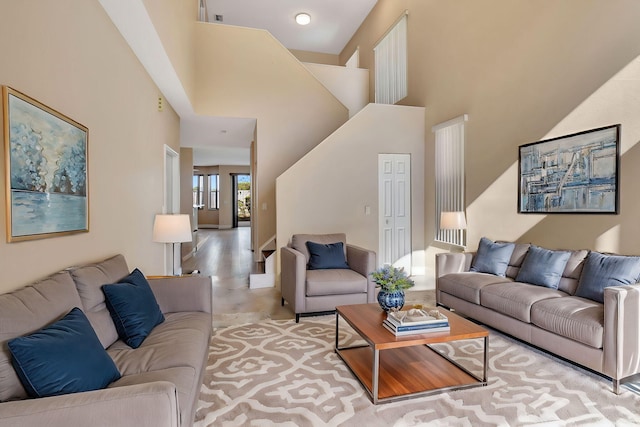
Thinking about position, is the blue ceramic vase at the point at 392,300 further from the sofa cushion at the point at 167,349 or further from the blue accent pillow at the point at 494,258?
the blue accent pillow at the point at 494,258

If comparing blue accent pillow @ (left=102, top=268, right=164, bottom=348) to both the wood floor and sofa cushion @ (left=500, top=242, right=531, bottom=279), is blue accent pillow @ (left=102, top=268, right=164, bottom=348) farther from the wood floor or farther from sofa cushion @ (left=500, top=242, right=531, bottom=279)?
sofa cushion @ (left=500, top=242, right=531, bottom=279)

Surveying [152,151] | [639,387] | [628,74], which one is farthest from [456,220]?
[152,151]

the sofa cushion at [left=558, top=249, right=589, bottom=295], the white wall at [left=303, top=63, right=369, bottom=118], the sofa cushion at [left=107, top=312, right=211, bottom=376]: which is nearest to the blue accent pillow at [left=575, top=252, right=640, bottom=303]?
the sofa cushion at [left=558, top=249, right=589, bottom=295]

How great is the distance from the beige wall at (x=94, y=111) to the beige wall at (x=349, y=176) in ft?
6.24

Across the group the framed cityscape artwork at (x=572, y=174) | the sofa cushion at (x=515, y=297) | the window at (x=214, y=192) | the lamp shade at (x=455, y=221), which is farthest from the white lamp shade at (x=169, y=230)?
the window at (x=214, y=192)

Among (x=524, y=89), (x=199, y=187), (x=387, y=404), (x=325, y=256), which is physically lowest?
(x=387, y=404)

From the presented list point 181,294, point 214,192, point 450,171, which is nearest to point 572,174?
point 450,171

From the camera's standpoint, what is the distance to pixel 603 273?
2.79 metres

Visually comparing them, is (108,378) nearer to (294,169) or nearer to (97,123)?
(97,123)

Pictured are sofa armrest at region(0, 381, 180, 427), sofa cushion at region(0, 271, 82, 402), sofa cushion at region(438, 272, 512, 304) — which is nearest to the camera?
sofa armrest at region(0, 381, 180, 427)

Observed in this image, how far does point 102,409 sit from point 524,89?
4679 millimetres

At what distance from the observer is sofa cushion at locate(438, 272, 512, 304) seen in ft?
11.6

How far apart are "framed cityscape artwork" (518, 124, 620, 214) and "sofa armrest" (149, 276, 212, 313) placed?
352 centimetres

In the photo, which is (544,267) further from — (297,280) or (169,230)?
(169,230)
